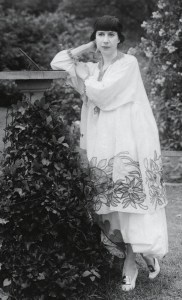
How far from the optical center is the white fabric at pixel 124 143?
11.9ft

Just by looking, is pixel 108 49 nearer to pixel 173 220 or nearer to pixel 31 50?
pixel 173 220

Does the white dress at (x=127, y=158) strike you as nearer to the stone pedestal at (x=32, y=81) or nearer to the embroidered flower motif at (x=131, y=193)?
the embroidered flower motif at (x=131, y=193)

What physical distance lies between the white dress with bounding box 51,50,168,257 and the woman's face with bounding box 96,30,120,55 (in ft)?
0.35

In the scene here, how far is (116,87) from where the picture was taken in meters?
3.63

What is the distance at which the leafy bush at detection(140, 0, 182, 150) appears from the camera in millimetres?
7914

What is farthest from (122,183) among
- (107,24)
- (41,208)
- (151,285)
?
(107,24)

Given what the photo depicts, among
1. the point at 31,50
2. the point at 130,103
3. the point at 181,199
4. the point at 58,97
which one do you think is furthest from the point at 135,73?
the point at 31,50

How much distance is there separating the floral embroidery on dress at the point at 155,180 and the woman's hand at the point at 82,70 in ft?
2.39

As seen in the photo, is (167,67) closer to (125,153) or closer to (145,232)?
(125,153)

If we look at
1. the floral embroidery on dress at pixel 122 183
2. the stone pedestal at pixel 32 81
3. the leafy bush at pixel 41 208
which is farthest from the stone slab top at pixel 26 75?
the floral embroidery on dress at pixel 122 183

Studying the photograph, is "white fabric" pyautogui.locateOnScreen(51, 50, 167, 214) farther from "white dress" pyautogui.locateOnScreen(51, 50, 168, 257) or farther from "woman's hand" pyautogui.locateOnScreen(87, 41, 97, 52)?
"woman's hand" pyautogui.locateOnScreen(87, 41, 97, 52)

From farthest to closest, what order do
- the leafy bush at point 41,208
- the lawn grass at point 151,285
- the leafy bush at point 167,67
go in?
the leafy bush at point 167,67 → the lawn grass at point 151,285 → the leafy bush at point 41,208

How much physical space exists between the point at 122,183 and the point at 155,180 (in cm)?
24

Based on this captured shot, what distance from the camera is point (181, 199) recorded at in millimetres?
6734
